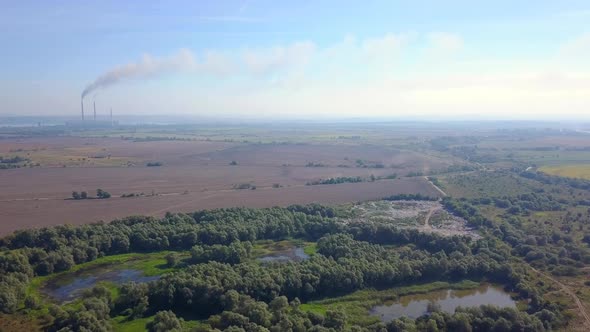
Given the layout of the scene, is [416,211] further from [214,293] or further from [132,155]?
[132,155]

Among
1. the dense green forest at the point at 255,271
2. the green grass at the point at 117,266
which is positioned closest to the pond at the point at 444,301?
the dense green forest at the point at 255,271

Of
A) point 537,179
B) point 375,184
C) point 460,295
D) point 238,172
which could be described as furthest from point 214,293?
point 537,179

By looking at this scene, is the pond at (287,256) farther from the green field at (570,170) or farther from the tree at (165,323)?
the green field at (570,170)

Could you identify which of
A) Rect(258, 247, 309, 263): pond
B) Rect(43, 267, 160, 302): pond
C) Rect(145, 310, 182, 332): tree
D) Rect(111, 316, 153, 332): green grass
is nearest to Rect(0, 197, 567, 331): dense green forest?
Rect(145, 310, 182, 332): tree

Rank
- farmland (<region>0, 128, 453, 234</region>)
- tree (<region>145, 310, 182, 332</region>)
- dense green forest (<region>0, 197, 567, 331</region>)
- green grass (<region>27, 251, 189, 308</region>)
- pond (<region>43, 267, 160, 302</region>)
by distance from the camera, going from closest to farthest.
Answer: tree (<region>145, 310, 182, 332</region>), dense green forest (<region>0, 197, 567, 331</region>), pond (<region>43, 267, 160, 302</region>), green grass (<region>27, 251, 189, 308</region>), farmland (<region>0, 128, 453, 234</region>)

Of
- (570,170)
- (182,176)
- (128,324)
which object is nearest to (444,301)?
(128,324)

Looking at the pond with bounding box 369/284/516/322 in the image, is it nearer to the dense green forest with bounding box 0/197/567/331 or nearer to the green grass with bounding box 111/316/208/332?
the dense green forest with bounding box 0/197/567/331
